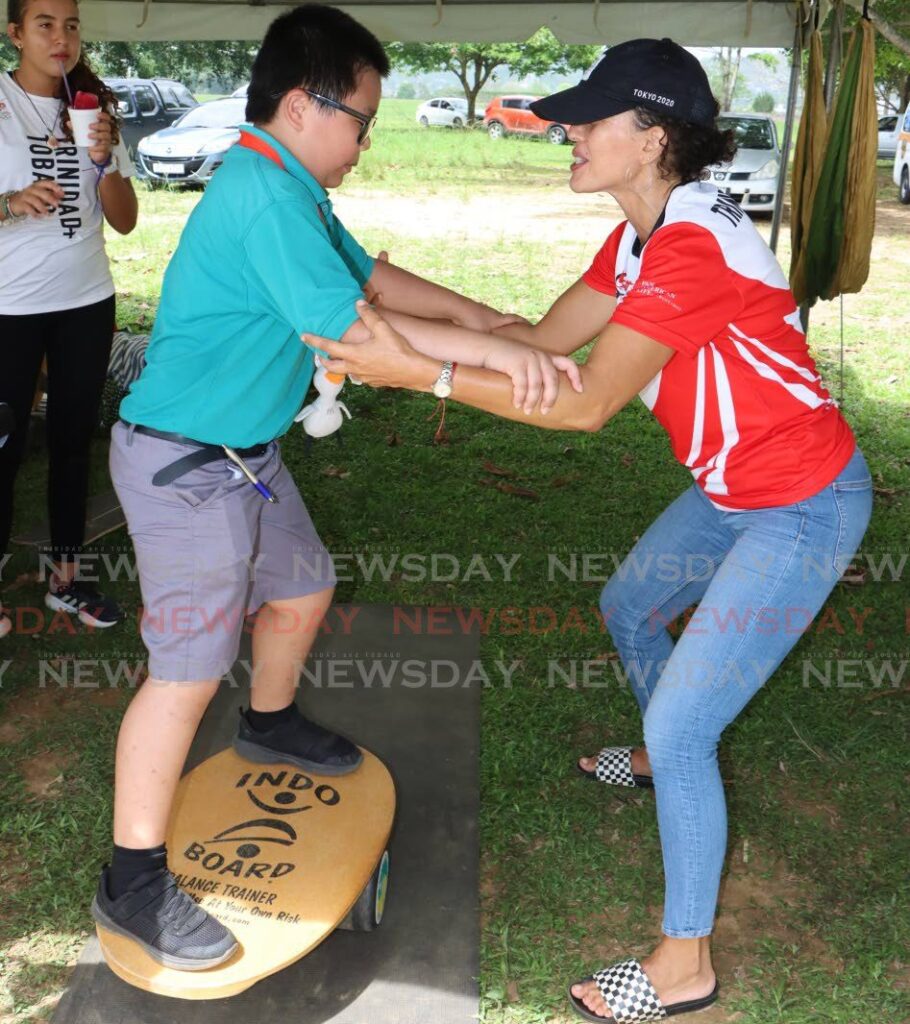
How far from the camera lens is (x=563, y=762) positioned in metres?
3.77

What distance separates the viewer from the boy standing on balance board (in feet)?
7.44

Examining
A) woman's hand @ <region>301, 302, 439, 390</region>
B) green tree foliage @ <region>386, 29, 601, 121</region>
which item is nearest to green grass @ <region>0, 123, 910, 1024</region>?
woman's hand @ <region>301, 302, 439, 390</region>

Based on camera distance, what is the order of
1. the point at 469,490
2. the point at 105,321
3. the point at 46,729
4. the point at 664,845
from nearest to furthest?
the point at 664,845 → the point at 46,729 → the point at 105,321 → the point at 469,490

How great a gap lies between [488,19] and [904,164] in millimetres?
15666

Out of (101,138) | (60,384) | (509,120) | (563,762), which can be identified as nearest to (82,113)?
(101,138)

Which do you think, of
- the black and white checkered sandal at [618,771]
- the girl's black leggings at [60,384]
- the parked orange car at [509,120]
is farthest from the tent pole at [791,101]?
the parked orange car at [509,120]

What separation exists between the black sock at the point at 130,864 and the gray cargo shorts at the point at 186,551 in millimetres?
466

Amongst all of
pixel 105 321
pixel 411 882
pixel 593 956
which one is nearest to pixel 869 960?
pixel 593 956

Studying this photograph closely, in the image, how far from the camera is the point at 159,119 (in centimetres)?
1917

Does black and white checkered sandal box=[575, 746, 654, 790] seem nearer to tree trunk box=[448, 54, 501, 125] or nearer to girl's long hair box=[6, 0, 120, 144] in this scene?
girl's long hair box=[6, 0, 120, 144]

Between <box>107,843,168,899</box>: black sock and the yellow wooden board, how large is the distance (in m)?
0.13

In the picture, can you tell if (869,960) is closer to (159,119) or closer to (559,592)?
(559,592)

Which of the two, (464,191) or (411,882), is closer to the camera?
(411,882)

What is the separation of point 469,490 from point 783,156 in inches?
136
